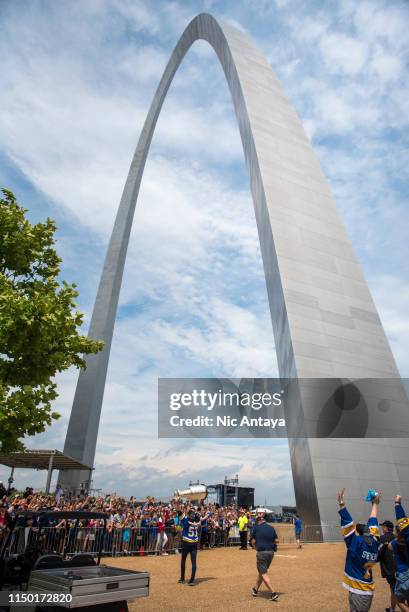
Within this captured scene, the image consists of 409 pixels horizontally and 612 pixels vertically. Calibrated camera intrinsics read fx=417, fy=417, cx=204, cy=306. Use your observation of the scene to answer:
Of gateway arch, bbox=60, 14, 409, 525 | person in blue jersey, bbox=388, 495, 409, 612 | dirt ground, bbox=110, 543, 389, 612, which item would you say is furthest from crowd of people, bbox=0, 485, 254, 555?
person in blue jersey, bbox=388, 495, 409, 612

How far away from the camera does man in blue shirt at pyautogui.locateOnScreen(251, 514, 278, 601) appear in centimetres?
761

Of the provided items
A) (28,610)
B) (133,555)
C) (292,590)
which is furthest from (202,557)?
(28,610)

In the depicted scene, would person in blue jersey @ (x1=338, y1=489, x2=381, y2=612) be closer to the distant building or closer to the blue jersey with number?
the blue jersey with number

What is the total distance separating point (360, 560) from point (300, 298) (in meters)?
15.2

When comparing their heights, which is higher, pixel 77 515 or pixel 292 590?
pixel 77 515

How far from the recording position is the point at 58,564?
5219 millimetres

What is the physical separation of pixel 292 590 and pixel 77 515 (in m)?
5.01

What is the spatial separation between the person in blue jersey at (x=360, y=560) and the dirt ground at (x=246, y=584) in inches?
90.4

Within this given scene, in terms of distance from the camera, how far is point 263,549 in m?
7.82

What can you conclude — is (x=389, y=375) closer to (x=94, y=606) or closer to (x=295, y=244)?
(x=295, y=244)

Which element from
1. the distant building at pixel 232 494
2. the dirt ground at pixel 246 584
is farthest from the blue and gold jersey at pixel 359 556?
the distant building at pixel 232 494

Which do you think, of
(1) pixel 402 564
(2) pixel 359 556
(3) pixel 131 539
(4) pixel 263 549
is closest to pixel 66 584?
(2) pixel 359 556

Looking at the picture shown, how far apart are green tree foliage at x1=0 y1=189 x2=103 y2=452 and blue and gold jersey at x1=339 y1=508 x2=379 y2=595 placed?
6773mm

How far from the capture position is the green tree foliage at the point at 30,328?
353 inches
